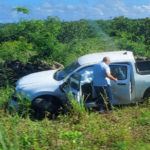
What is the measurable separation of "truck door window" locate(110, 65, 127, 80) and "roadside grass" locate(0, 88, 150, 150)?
0.96 meters

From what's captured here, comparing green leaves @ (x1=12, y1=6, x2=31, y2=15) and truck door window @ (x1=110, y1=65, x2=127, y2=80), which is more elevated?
green leaves @ (x1=12, y1=6, x2=31, y2=15)

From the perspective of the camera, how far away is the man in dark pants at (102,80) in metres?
6.89

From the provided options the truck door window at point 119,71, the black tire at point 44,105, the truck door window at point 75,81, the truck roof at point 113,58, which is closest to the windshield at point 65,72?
the truck roof at point 113,58

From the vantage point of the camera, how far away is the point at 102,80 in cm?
695

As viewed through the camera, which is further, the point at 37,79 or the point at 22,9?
the point at 22,9

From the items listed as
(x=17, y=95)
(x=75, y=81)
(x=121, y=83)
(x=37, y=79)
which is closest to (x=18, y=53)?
(x=37, y=79)

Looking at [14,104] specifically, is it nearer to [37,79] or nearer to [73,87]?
[37,79]

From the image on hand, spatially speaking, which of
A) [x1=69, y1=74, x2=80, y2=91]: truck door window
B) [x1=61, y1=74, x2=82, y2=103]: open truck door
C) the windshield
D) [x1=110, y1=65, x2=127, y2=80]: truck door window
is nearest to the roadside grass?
[x1=61, y1=74, x2=82, y2=103]: open truck door

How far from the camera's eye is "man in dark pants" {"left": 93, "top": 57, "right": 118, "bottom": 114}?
689 cm

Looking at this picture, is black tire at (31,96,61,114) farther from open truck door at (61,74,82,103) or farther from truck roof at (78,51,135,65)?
truck roof at (78,51,135,65)

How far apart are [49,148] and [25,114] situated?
2374 millimetres

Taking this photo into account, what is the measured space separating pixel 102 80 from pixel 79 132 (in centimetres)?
202

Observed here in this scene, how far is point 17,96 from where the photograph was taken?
715cm

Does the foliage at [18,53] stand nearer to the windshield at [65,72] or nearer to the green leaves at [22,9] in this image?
the green leaves at [22,9]
